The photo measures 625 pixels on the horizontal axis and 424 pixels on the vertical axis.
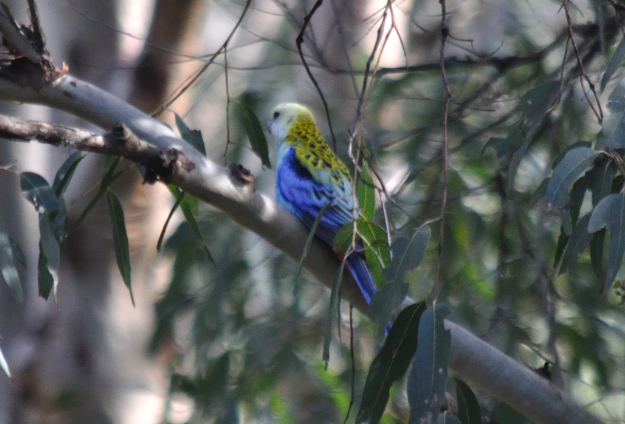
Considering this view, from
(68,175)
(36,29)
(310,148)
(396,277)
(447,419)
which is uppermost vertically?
(310,148)

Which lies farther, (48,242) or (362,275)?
(362,275)

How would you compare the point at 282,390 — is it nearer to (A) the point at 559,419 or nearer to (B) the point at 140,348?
(B) the point at 140,348

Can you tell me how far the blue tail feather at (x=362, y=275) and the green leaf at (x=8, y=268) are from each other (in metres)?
0.79

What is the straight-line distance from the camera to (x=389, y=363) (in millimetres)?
1274

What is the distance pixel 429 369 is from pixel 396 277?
188mm

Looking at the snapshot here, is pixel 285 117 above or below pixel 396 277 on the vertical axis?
above

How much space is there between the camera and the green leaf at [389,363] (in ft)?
4.07

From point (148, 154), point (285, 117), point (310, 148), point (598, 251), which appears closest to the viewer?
point (148, 154)

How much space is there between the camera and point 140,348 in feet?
10.5

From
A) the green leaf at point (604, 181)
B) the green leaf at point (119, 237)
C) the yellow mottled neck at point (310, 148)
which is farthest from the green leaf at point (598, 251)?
the green leaf at point (119, 237)

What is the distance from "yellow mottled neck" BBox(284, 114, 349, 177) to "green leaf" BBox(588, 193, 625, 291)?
48.6 inches

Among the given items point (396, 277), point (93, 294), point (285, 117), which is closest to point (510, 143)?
point (396, 277)

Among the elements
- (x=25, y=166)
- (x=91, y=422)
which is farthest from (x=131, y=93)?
(x=91, y=422)

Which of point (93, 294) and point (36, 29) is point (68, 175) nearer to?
point (36, 29)
